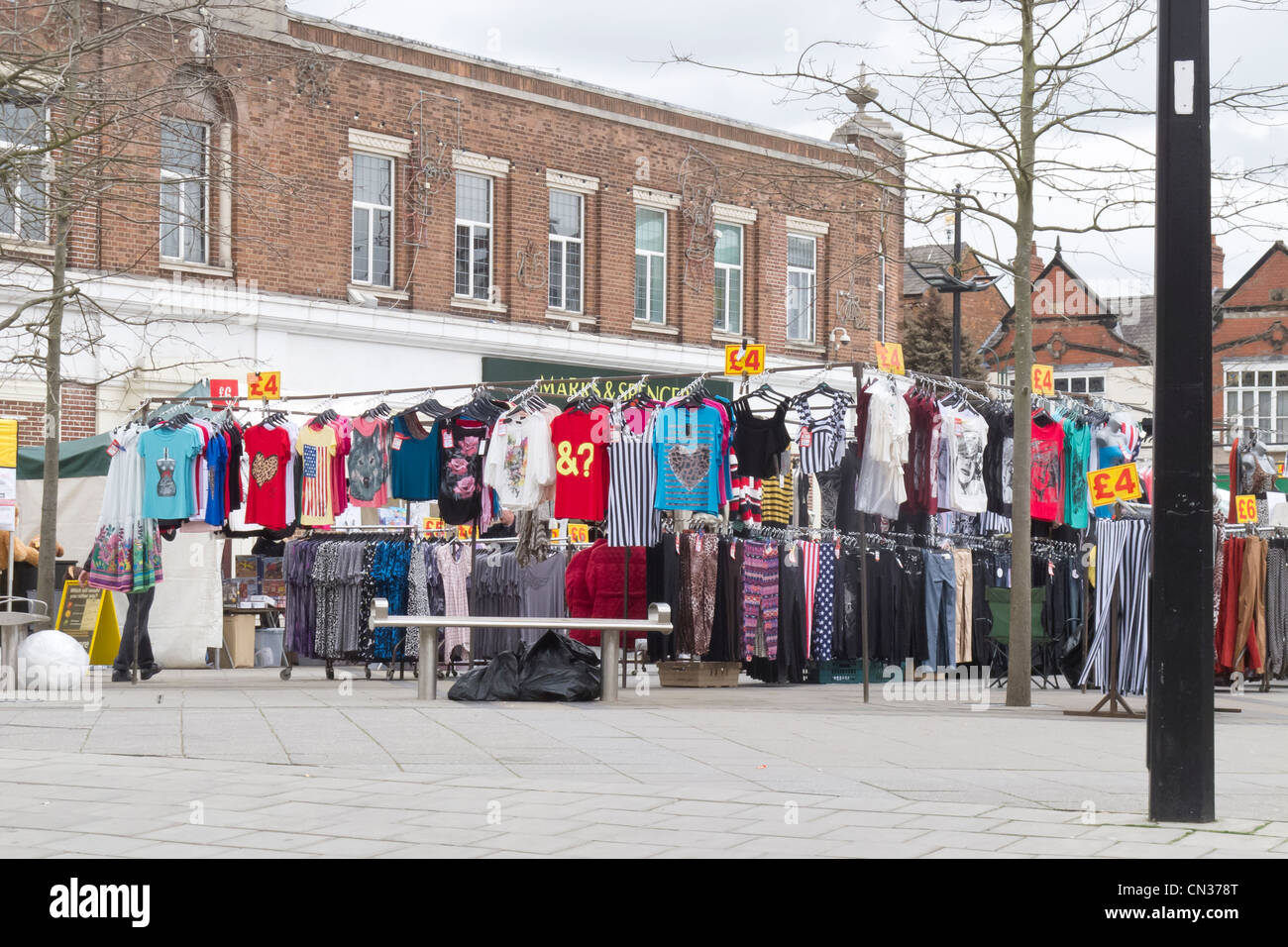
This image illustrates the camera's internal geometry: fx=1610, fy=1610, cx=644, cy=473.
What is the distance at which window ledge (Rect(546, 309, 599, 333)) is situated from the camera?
97.3 feet

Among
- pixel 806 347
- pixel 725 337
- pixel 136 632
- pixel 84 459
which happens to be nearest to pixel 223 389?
pixel 84 459

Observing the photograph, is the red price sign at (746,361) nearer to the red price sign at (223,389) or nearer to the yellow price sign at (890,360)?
the yellow price sign at (890,360)

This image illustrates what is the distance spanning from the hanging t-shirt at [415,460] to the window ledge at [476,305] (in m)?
12.6

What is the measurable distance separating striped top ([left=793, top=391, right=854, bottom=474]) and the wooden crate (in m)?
2.59

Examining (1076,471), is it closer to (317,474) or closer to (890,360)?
(890,360)

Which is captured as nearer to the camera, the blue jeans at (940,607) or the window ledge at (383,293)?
the blue jeans at (940,607)

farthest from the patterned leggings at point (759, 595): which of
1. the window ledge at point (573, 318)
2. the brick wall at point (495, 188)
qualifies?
the window ledge at point (573, 318)

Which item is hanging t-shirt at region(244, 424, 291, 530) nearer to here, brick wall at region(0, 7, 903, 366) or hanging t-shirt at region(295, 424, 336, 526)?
hanging t-shirt at region(295, 424, 336, 526)

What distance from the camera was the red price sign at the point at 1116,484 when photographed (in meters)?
13.3

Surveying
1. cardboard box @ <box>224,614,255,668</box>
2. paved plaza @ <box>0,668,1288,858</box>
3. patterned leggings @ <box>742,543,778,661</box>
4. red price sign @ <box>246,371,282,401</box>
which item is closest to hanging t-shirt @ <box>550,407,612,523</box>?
patterned leggings @ <box>742,543,778,661</box>

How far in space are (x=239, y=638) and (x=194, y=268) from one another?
7758mm

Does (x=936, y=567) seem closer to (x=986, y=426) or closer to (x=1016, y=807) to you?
(x=986, y=426)

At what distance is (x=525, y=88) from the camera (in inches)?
1146

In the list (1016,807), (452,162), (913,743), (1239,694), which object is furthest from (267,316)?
(1016,807)
